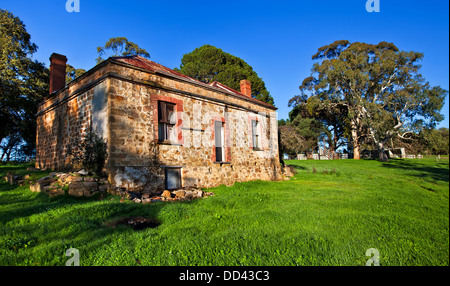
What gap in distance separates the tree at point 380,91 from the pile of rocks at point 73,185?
97.9ft

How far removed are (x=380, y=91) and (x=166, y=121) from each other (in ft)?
104

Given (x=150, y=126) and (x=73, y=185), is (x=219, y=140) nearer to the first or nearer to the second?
(x=150, y=126)

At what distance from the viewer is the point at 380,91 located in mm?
31969

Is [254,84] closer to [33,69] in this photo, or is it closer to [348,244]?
[33,69]

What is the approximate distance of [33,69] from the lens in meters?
20.7

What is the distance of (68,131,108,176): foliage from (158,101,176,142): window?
2.24m

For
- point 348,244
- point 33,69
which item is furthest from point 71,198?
point 33,69

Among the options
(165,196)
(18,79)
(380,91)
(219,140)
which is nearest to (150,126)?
(165,196)

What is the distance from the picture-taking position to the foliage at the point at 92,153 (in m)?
8.81

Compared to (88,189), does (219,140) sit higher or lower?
higher

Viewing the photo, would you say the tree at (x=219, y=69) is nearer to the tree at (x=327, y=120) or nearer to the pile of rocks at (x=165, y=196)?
the tree at (x=327, y=120)

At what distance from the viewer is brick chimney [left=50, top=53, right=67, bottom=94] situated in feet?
44.2

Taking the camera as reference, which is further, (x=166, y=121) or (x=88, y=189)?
(x=166, y=121)

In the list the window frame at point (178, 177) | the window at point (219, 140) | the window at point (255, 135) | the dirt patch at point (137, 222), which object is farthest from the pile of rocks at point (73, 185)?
the window at point (255, 135)
